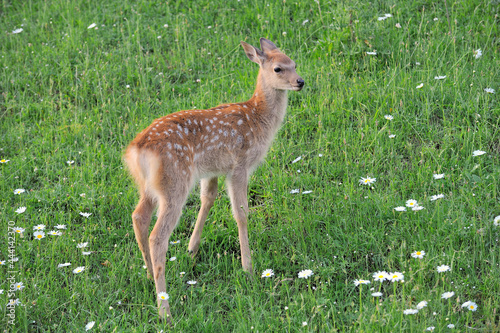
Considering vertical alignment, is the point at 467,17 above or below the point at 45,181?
above

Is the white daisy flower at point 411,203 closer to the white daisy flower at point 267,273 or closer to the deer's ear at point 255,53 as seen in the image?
the white daisy flower at point 267,273

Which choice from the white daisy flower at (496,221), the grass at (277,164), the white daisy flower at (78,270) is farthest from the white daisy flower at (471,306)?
the white daisy flower at (78,270)

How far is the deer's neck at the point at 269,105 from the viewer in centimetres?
544

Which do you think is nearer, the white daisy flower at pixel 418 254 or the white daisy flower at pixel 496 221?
the white daisy flower at pixel 418 254

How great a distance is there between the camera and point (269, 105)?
5527 millimetres

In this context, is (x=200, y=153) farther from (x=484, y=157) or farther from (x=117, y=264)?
(x=484, y=157)

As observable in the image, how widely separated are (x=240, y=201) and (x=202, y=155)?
1.79 feet

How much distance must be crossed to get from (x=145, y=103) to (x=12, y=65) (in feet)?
7.35

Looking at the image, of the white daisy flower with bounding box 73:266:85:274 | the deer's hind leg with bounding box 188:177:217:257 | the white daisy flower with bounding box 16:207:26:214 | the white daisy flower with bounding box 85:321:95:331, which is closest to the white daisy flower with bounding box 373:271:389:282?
the deer's hind leg with bounding box 188:177:217:257

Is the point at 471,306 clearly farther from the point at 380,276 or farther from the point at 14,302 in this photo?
the point at 14,302

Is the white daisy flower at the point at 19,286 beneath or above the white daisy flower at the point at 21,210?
beneath

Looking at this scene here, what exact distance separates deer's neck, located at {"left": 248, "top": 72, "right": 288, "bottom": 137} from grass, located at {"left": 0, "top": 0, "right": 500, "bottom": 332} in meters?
0.50

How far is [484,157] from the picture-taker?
17.6 feet

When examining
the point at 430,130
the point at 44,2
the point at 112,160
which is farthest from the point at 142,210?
the point at 44,2
